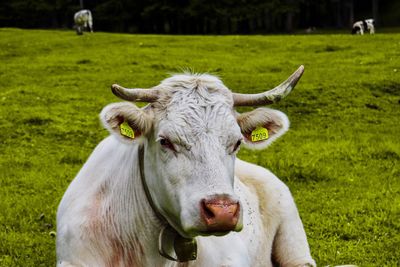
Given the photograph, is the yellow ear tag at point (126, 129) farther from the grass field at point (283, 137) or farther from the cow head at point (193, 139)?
the grass field at point (283, 137)

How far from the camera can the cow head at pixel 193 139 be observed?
425cm

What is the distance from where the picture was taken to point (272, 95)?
5004 mm

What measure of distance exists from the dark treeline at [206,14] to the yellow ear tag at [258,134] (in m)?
55.1

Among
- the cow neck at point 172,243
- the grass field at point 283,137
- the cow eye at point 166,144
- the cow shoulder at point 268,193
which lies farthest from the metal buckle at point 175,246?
the grass field at point 283,137

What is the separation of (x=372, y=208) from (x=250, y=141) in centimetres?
467

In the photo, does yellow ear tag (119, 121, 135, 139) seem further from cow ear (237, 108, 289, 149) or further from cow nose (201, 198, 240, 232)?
cow nose (201, 198, 240, 232)

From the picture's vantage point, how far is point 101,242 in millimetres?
4969

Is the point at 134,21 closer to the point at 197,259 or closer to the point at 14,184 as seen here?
the point at 14,184

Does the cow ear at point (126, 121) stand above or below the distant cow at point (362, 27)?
above

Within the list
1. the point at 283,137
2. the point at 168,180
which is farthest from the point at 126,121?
the point at 283,137

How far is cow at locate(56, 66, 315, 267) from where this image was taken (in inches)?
173

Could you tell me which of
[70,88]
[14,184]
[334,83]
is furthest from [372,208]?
[70,88]

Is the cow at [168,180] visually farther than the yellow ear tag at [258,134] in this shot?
No

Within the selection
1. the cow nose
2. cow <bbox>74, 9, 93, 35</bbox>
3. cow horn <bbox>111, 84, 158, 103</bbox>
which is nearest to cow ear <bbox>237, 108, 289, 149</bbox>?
cow horn <bbox>111, 84, 158, 103</bbox>
